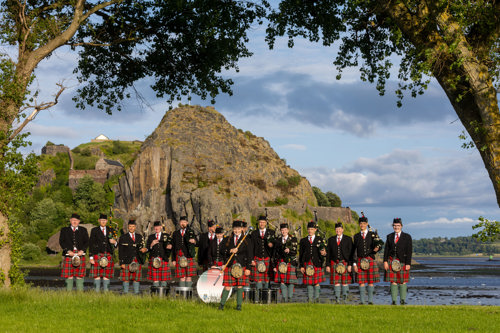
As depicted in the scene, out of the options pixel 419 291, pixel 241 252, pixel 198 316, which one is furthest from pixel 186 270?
pixel 419 291

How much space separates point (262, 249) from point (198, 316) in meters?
5.70

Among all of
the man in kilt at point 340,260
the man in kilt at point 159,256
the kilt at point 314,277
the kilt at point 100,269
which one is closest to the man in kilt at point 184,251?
the man in kilt at point 159,256

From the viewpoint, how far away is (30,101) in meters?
16.2

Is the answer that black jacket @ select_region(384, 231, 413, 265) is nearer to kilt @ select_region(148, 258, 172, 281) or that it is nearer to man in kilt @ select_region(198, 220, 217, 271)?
man in kilt @ select_region(198, 220, 217, 271)

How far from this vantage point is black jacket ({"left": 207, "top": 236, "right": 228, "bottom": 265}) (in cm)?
1505

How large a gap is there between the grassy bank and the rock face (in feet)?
279

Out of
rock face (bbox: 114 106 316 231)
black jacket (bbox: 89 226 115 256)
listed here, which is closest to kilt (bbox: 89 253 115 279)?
black jacket (bbox: 89 226 115 256)

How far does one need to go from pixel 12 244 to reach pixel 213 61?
8.88m

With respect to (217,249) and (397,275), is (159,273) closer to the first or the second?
(217,249)

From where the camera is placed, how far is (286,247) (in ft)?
54.4

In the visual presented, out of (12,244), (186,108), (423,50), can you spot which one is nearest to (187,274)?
(12,244)

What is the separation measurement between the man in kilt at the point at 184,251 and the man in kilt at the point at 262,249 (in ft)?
6.01

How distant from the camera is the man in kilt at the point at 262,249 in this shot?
16.8 m

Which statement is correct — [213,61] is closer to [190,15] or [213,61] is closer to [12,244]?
[190,15]
